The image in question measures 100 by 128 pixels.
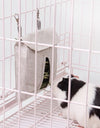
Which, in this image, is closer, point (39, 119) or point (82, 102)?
point (82, 102)

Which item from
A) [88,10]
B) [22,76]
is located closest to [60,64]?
[88,10]

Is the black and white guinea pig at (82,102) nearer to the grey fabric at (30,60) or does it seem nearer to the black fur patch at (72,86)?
the black fur patch at (72,86)

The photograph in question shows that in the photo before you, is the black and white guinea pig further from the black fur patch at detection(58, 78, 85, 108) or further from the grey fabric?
the grey fabric

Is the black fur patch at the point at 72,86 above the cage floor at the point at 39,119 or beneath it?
above

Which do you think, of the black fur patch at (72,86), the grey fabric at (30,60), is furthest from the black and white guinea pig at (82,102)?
the grey fabric at (30,60)

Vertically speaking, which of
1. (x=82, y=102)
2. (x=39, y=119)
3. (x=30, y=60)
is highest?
(x=30, y=60)

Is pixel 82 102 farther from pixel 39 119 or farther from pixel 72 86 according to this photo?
pixel 39 119

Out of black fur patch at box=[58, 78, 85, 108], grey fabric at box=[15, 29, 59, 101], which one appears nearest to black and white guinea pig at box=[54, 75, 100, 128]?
black fur patch at box=[58, 78, 85, 108]

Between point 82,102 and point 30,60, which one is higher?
point 30,60

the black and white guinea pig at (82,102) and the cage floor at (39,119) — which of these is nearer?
the black and white guinea pig at (82,102)

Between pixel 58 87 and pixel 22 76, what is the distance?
0.20 meters

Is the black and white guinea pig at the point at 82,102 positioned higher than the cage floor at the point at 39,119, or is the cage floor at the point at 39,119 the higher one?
the black and white guinea pig at the point at 82,102

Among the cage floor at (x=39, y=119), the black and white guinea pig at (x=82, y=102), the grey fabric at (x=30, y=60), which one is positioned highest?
the grey fabric at (x=30, y=60)

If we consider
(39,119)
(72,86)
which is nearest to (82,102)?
(72,86)
